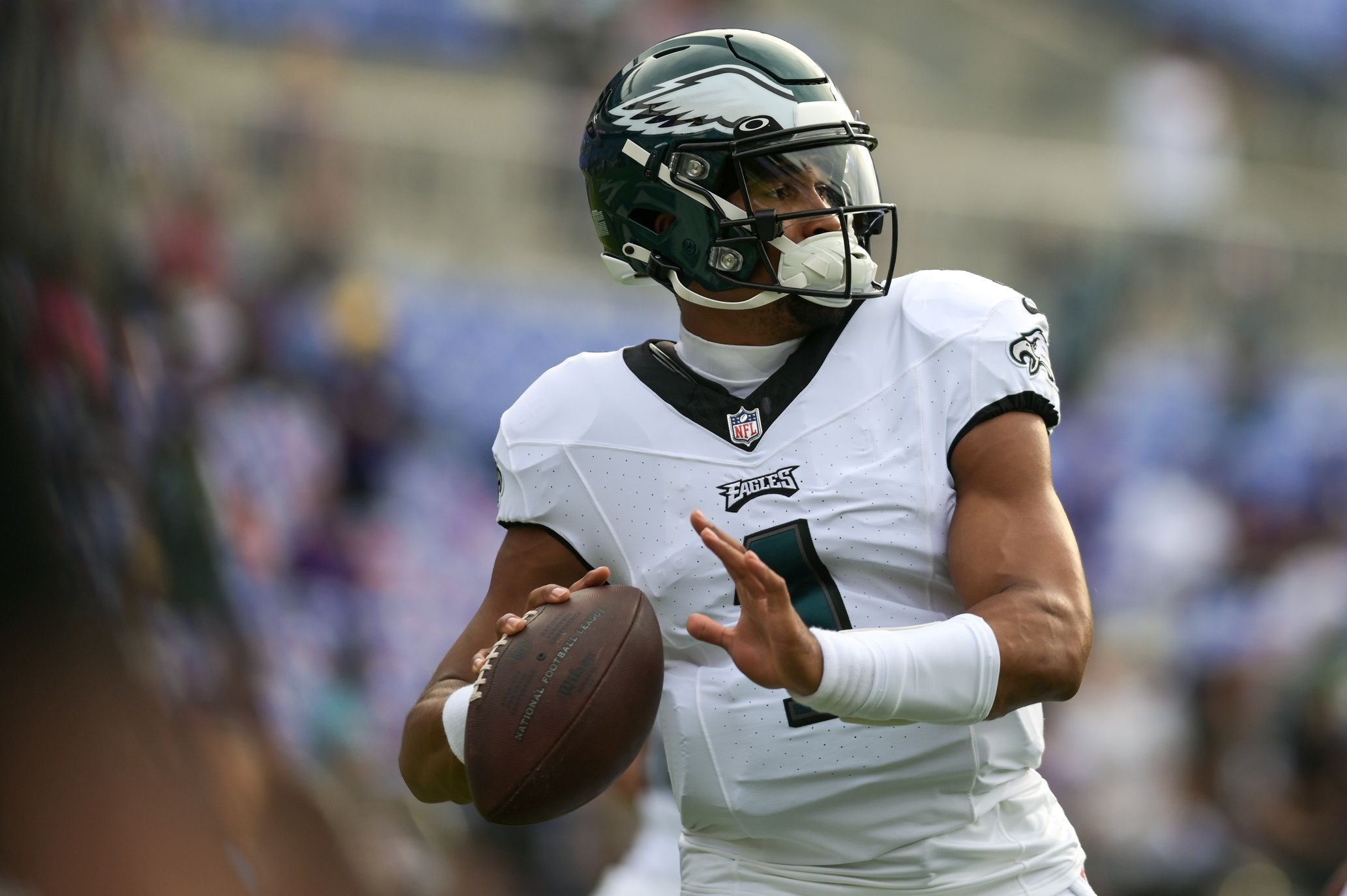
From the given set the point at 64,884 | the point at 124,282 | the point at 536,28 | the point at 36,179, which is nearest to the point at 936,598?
the point at 64,884

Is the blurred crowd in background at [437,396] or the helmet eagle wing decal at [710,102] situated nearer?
the helmet eagle wing decal at [710,102]

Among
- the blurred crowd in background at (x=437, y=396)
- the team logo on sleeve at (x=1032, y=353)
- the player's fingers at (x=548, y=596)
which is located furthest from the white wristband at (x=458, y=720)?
the blurred crowd in background at (x=437, y=396)

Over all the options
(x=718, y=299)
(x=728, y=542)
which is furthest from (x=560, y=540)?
(x=728, y=542)

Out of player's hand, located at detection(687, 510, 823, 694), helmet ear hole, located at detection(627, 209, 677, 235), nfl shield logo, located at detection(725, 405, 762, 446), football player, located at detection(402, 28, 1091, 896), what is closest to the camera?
player's hand, located at detection(687, 510, 823, 694)

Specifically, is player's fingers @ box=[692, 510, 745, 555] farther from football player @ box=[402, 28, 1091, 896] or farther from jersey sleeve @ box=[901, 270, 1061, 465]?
jersey sleeve @ box=[901, 270, 1061, 465]

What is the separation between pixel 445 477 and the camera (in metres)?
7.08

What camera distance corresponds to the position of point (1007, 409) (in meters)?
2.19

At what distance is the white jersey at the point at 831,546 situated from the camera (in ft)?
7.09

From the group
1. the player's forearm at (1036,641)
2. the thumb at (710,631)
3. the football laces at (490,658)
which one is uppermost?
the thumb at (710,631)

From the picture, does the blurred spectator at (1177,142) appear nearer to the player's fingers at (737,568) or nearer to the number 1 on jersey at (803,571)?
the number 1 on jersey at (803,571)

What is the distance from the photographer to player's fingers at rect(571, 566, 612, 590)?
221 cm

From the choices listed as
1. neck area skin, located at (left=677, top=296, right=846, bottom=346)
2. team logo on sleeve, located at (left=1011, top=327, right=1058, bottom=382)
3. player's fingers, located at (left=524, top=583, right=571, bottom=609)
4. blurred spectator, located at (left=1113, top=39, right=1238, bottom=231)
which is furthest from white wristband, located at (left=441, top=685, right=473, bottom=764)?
blurred spectator, located at (left=1113, top=39, right=1238, bottom=231)

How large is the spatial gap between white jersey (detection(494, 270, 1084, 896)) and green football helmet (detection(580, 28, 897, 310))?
0.13m

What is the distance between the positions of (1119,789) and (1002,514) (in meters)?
4.80
